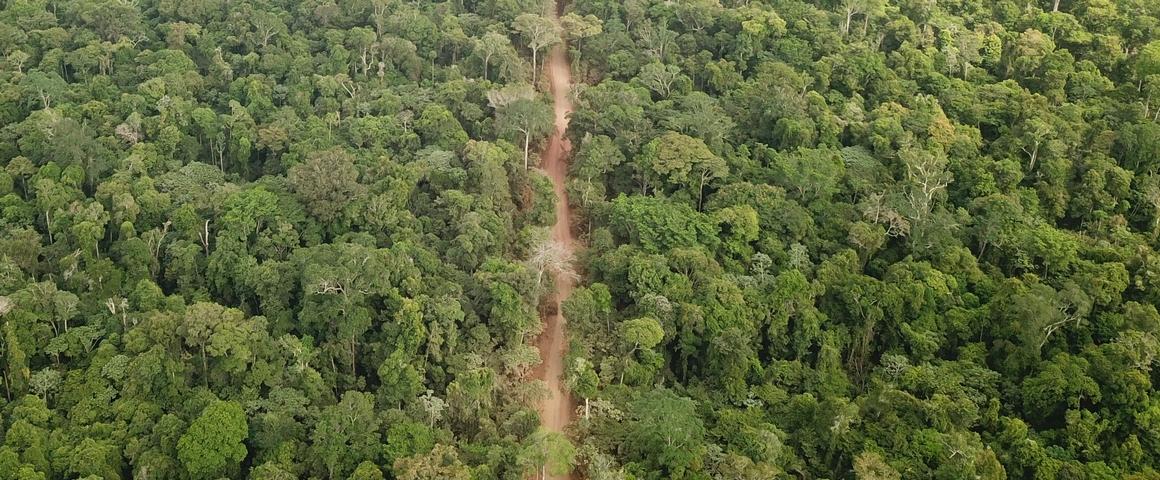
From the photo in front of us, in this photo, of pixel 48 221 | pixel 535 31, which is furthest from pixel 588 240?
pixel 48 221

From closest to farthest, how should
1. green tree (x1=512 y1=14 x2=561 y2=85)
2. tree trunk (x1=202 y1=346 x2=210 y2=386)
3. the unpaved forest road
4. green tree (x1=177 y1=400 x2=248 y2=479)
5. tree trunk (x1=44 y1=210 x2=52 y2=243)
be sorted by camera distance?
green tree (x1=177 y1=400 x2=248 y2=479) → tree trunk (x1=202 y1=346 x2=210 y2=386) → the unpaved forest road → tree trunk (x1=44 y1=210 x2=52 y2=243) → green tree (x1=512 y1=14 x2=561 y2=85)

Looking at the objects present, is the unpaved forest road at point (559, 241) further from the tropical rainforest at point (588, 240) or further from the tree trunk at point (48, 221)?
the tree trunk at point (48, 221)

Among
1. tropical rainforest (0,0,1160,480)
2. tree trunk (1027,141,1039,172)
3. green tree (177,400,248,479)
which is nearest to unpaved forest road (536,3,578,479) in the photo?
tropical rainforest (0,0,1160,480)

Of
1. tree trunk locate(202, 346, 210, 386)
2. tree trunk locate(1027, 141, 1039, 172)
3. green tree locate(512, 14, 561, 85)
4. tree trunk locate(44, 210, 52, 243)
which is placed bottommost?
tree trunk locate(202, 346, 210, 386)

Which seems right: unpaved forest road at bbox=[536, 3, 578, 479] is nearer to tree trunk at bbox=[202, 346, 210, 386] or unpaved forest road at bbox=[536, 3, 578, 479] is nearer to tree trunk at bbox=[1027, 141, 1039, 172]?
tree trunk at bbox=[202, 346, 210, 386]

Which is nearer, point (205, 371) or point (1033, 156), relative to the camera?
point (205, 371)

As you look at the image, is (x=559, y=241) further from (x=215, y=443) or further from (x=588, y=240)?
(x=215, y=443)
